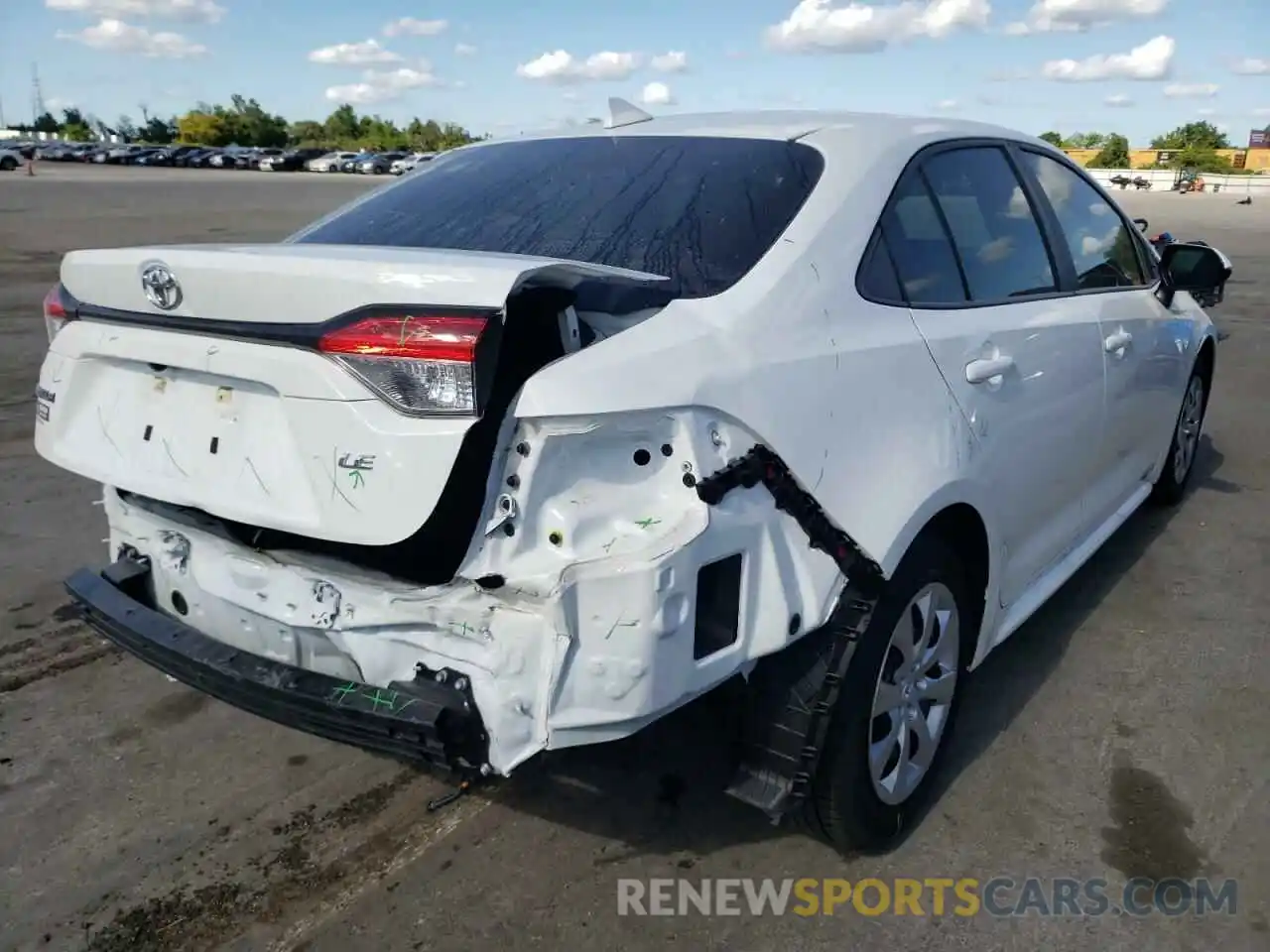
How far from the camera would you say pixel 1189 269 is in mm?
4559

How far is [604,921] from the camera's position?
2479 millimetres

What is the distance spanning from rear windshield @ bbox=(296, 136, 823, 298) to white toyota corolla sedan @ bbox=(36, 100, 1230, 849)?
0.04ft

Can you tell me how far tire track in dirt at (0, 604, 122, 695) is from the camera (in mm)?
3594

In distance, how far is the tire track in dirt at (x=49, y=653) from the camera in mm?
3594

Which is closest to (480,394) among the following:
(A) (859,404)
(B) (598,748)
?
(A) (859,404)

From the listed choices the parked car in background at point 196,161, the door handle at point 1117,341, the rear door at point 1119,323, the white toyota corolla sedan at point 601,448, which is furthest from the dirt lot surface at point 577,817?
the parked car in background at point 196,161

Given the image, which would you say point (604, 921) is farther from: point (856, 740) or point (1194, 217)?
point (1194, 217)

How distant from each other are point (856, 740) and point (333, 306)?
5.07 ft

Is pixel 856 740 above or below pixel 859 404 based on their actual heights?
below

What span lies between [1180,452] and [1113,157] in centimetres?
9587

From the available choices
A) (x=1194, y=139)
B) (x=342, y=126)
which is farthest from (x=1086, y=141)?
(x=342, y=126)

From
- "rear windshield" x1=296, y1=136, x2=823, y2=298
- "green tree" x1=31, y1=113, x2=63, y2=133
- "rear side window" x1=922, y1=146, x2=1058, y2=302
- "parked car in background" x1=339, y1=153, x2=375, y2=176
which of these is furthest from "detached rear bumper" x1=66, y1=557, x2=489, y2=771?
"green tree" x1=31, y1=113, x2=63, y2=133

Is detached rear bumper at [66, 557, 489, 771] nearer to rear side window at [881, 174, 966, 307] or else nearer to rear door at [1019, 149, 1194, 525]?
rear side window at [881, 174, 966, 307]
